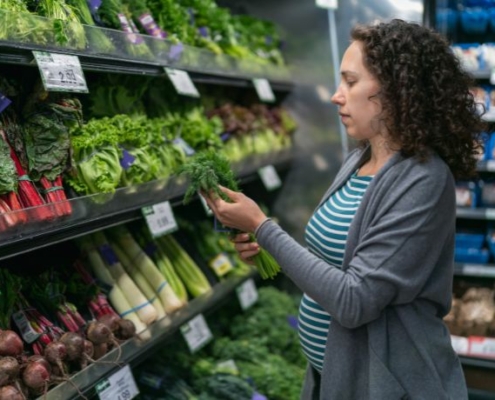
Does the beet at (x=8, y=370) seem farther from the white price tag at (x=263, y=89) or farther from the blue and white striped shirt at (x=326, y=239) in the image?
the white price tag at (x=263, y=89)

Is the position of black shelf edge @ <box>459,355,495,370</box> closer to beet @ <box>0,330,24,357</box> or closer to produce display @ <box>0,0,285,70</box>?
produce display @ <box>0,0,285,70</box>

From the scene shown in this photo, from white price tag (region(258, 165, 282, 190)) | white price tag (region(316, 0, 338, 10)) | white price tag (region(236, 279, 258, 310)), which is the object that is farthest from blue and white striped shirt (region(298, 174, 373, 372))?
white price tag (region(316, 0, 338, 10))

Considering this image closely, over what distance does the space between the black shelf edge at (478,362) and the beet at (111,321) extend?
7.28 feet

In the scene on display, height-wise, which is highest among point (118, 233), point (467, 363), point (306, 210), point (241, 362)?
point (118, 233)

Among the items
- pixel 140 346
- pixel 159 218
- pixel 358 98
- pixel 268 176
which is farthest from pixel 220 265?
pixel 358 98

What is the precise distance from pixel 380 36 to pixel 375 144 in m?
0.33

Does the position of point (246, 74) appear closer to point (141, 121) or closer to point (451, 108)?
point (141, 121)

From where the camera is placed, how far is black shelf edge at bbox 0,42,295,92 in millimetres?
1949

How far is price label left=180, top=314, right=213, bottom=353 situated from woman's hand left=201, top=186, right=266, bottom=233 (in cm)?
103

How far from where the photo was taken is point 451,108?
179cm

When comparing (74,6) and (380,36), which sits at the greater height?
(74,6)

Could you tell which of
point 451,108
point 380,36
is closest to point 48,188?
point 380,36

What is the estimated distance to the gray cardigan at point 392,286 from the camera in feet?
5.68

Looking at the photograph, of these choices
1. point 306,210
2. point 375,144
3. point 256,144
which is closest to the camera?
point 375,144
